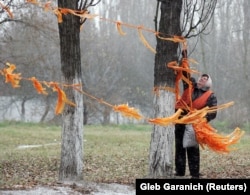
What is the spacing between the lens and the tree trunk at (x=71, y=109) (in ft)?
22.9

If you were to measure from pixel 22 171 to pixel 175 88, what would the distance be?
4532mm

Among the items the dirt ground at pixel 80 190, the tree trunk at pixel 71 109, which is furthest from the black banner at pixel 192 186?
the tree trunk at pixel 71 109

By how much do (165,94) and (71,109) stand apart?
1421 mm

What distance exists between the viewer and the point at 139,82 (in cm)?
3550

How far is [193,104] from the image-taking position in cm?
723

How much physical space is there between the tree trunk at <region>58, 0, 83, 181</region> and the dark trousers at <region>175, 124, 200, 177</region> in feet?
5.24

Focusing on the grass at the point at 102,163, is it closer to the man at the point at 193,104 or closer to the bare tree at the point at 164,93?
the bare tree at the point at 164,93

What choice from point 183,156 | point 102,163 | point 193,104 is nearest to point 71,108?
point 193,104

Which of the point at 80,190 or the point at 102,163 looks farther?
the point at 102,163

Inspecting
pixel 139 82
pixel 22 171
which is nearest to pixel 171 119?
pixel 22 171

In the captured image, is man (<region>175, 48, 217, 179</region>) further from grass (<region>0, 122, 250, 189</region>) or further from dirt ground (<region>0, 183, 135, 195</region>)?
dirt ground (<region>0, 183, 135, 195</region>)

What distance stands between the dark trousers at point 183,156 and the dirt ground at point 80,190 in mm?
1121

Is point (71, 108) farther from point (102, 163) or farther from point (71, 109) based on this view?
point (102, 163)

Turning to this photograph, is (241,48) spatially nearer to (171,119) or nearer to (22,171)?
(22,171)
